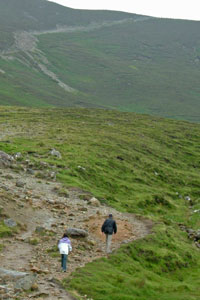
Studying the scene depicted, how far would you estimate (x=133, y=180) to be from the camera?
2554 inches

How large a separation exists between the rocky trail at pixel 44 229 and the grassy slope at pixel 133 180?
145 cm

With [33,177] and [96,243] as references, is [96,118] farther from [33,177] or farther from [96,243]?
[96,243]

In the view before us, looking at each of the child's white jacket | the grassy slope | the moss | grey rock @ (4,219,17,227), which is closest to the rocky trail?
grey rock @ (4,219,17,227)

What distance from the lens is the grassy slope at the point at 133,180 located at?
23.9 metres

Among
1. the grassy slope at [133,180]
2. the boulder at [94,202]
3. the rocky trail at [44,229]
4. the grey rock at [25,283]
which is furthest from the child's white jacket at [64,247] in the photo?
the boulder at [94,202]

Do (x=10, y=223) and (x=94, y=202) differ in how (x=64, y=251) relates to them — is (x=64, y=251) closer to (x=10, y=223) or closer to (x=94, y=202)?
(x=10, y=223)

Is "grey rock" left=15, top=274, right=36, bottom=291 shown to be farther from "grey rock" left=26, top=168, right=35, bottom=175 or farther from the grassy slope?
"grey rock" left=26, top=168, right=35, bottom=175

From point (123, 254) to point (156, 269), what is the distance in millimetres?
2993

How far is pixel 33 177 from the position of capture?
47906 mm

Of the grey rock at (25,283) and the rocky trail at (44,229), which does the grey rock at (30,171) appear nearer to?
the rocky trail at (44,229)

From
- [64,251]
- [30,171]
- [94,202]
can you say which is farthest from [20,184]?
[64,251]

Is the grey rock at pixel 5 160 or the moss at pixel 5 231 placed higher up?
the grey rock at pixel 5 160

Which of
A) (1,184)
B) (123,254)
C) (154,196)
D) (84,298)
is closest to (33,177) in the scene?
(1,184)

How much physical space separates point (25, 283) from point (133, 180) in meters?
46.5
